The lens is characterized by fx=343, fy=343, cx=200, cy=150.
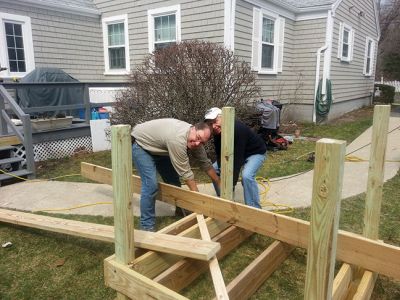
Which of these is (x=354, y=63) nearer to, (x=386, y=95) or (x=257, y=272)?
(x=386, y=95)

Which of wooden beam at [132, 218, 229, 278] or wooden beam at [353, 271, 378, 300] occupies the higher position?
wooden beam at [132, 218, 229, 278]

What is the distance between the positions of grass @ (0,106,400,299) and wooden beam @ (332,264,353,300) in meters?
0.40

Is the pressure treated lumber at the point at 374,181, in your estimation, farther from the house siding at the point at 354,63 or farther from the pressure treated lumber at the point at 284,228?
the house siding at the point at 354,63

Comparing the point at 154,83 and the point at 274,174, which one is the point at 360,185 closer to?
the point at 274,174

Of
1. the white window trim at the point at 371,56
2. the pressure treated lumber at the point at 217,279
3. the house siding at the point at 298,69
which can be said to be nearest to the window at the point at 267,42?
the house siding at the point at 298,69

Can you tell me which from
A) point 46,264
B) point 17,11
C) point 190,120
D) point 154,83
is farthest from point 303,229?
point 17,11

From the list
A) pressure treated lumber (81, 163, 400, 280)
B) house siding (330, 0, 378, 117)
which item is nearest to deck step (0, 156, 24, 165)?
pressure treated lumber (81, 163, 400, 280)

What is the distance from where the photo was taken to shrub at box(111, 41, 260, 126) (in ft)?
21.9

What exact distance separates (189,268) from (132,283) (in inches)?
26.7

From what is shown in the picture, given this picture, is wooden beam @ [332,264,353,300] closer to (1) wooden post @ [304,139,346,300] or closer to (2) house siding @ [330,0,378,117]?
(1) wooden post @ [304,139,346,300]

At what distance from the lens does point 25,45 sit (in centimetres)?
1037

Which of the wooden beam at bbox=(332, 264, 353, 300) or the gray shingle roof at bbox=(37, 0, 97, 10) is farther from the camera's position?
the gray shingle roof at bbox=(37, 0, 97, 10)

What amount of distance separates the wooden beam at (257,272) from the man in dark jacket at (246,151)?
84cm

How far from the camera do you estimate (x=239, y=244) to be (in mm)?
3760
